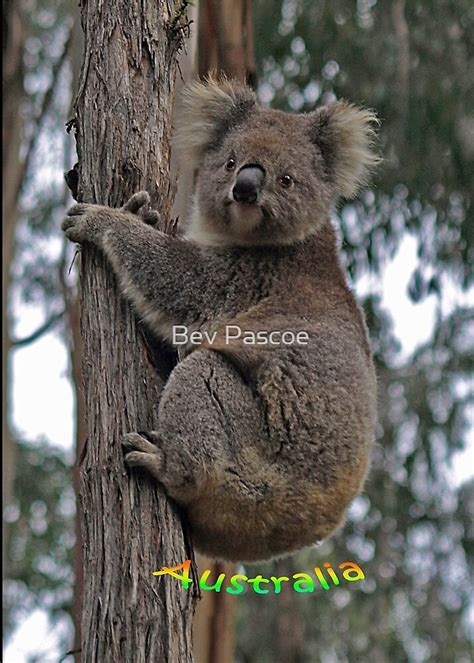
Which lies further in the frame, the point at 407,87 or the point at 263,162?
the point at 407,87

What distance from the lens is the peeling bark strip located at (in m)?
2.50

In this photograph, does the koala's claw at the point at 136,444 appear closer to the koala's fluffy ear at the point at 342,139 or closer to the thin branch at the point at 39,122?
the koala's fluffy ear at the point at 342,139

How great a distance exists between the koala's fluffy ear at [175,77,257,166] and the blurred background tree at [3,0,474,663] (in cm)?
264

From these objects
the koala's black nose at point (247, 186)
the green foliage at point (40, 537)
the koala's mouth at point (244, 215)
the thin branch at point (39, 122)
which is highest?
the thin branch at point (39, 122)

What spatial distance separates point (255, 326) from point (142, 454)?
65cm

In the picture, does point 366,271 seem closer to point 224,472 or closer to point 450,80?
point 450,80

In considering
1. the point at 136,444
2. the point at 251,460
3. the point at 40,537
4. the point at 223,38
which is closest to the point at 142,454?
the point at 136,444

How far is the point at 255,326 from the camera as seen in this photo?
3070 mm

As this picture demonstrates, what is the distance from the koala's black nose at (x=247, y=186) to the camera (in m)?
3.20

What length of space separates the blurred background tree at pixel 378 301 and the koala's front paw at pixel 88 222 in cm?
335

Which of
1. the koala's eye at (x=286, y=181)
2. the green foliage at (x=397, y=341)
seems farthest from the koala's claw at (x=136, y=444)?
the green foliage at (x=397, y=341)

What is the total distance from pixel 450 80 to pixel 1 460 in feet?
14.1

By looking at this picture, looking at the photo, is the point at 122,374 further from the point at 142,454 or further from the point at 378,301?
the point at 378,301

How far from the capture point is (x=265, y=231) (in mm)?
3303
